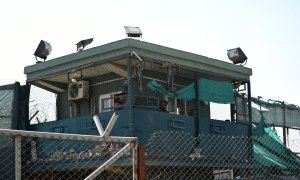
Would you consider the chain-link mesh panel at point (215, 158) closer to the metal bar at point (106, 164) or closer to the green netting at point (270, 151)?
the green netting at point (270, 151)

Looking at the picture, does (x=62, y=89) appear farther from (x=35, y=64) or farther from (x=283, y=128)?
(x=283, y=128)

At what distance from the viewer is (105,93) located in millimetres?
13719

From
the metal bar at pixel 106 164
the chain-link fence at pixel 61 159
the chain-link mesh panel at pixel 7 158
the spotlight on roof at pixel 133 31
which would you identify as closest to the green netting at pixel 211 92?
the spotlight on roof at pixel 133 31

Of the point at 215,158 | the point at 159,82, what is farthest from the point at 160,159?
the point at 159,82

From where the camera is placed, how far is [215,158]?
496 inches

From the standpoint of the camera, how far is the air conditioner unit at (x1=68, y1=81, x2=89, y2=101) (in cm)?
1384

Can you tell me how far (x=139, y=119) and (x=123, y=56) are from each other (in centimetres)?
149

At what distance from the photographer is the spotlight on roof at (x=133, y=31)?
38.5 feet

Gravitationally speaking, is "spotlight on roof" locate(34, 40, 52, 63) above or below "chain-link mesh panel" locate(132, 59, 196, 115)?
above

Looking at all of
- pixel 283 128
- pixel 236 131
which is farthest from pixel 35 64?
pixel 283 128

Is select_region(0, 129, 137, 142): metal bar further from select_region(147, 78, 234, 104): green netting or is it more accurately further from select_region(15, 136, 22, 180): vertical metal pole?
select_region(147, 78, 234, 104): green netting

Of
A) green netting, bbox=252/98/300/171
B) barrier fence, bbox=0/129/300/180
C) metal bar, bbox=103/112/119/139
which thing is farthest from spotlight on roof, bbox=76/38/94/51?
metal bar, bbox=103/112/119/139

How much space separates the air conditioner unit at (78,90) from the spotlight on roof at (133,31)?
9.25 ft

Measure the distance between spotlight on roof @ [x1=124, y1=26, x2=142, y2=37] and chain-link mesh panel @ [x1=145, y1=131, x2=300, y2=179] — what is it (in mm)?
2433
